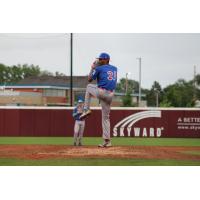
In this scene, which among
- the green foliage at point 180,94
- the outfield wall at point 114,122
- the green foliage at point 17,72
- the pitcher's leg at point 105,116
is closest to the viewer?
the pitcher's leg at point 105,116

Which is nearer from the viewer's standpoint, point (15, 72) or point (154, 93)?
point (15, 72)

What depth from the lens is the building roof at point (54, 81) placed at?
16225 millimetres

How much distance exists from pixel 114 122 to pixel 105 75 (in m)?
11.4

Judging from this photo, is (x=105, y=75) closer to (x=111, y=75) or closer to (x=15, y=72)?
(x=111, y=75)

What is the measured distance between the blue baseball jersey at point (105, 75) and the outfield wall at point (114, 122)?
10.2 m

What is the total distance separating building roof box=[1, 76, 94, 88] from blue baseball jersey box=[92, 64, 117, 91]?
4284 millimetres

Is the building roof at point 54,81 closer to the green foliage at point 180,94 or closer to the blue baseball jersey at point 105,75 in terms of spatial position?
the green foliage at point 180,94

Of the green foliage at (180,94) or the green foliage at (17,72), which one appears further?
the green foliage at (180,94)

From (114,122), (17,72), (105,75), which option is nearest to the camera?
(105,75)

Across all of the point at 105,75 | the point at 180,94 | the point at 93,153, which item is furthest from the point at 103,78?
the point at 180,94

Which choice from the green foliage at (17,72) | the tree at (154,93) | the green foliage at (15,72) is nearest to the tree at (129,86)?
the tree at (154,93)

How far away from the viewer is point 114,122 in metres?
22.8

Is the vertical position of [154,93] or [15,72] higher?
[15,72]

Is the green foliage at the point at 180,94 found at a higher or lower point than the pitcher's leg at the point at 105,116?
higher
